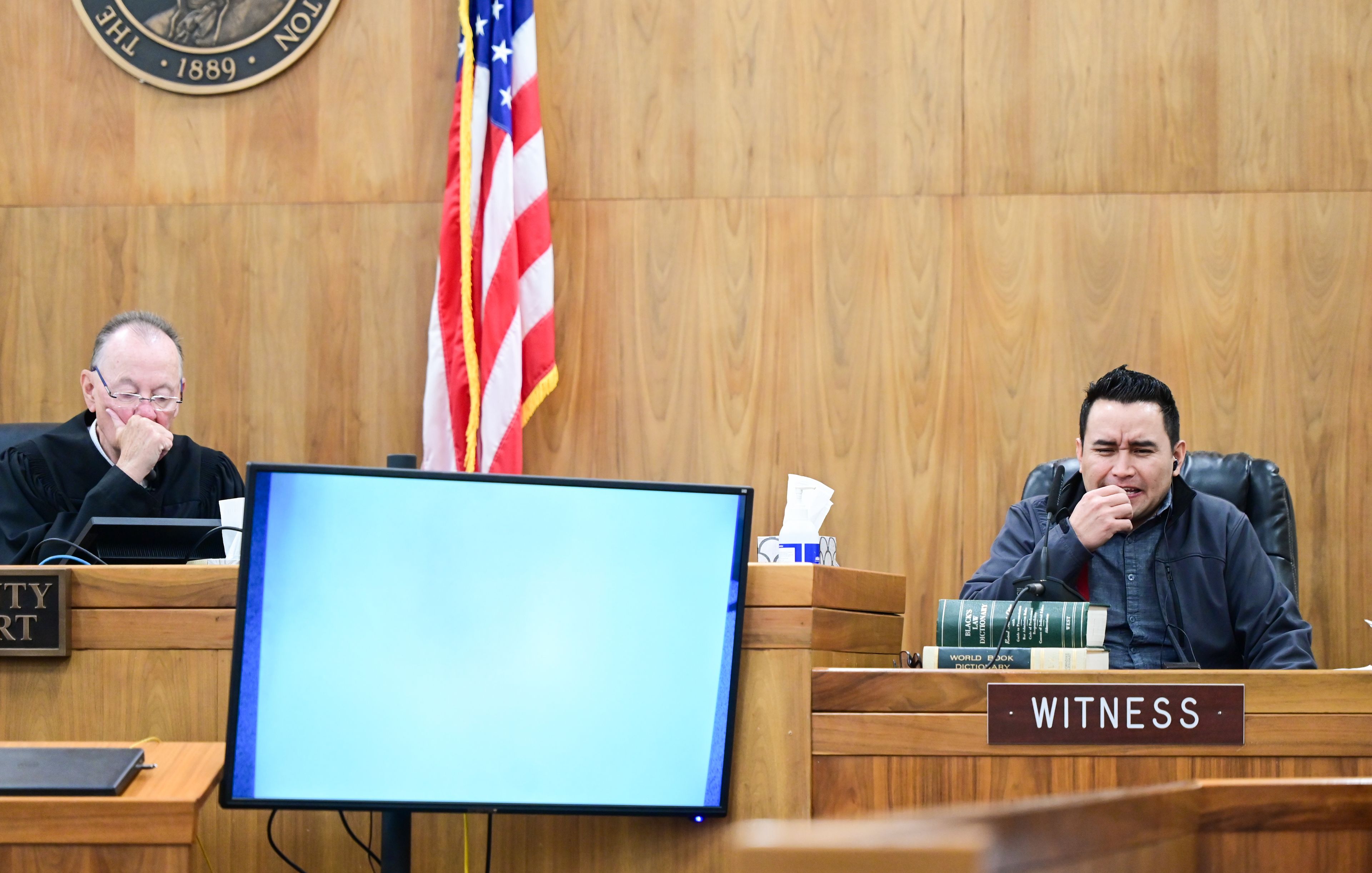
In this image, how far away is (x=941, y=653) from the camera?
1814mm

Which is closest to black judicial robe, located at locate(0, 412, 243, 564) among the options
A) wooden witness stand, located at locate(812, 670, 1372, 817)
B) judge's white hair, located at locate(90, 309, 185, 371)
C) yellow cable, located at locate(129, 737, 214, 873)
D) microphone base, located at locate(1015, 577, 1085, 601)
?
judge's white hair, located at locate(90, 309, 185, 371)

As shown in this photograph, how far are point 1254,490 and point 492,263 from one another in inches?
73.6

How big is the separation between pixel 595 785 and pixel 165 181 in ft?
8.32

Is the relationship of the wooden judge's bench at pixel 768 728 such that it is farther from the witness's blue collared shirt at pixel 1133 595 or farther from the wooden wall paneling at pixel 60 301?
the wooden wall paneling at pixel 60 301

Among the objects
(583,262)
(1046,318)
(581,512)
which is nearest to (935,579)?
(1046,318)

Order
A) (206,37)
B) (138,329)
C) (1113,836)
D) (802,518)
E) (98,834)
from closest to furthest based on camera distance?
(1113,836)
(98,834)
(802,518)
(138,329)
(206,37)

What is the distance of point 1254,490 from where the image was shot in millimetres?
2715

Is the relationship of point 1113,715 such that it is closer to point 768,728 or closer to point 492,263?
point 768,728

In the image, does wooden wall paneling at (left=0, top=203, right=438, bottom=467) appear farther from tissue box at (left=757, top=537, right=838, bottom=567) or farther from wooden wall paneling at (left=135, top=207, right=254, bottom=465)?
tissue box at (left=757, top=537, right=838, bottom=567)

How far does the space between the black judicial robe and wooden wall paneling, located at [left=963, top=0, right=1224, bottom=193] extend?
6.60ft

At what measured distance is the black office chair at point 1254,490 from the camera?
266 cm

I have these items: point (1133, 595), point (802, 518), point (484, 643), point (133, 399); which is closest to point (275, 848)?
point (484, 643)

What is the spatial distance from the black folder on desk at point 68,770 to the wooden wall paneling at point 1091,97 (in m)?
2.55

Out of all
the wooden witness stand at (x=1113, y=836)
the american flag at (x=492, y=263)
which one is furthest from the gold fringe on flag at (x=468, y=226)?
the wooden witness stand at (x=1113, y=836)
